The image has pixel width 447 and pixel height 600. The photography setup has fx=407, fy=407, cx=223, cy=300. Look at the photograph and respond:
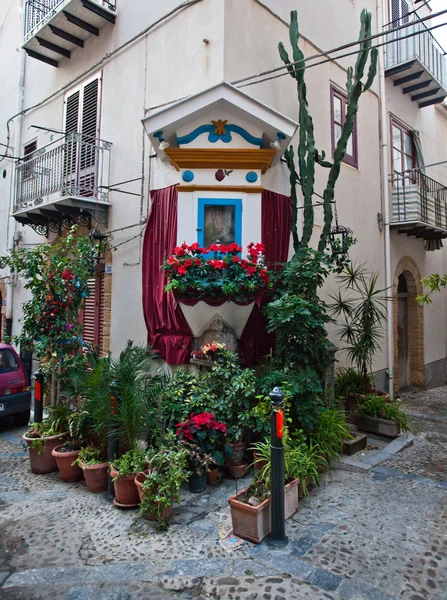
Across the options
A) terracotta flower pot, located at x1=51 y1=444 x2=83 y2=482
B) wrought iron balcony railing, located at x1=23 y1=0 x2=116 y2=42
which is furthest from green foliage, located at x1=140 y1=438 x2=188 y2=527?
wrought iron balcony railing, located at x1=23 y1=0 x2=116 y2=42

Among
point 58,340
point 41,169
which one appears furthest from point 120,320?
point 41,169

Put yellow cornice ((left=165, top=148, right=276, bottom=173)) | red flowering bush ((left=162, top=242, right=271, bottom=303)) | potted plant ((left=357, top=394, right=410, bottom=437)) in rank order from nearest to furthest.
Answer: red flowering bush ((left=162, top=242, right=271, bottom=303)) → yellow cornice ((left=165, top=148, right=276, bottom=173)) → potted plant ((left=357, top=394, right=410, bottom=437))

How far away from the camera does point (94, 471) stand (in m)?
4.74

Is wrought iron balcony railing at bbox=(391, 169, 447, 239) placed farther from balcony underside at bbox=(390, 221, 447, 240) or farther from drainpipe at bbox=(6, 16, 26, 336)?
drainpipe at bbox=(6, 16, 26, 336)

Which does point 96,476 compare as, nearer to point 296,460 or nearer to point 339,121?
point 296,460

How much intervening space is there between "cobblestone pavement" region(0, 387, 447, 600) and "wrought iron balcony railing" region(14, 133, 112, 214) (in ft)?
17.2

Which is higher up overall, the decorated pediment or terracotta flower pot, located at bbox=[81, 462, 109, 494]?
the decorated pediment

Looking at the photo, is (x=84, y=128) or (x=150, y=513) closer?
(x=150, y=513)

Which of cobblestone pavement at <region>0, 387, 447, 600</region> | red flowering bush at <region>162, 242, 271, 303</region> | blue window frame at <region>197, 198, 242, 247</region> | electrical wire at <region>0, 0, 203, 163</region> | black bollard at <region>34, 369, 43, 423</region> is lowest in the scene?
cobblestone pavement at <region>0, 387, 447, 600</region>

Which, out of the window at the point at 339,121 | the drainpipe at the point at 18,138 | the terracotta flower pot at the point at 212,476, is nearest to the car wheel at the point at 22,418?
the drainpipe at the point at 18,138

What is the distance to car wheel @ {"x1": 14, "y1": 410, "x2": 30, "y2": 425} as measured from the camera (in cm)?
765

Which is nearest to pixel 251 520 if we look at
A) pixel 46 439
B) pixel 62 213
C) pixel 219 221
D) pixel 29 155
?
pixel 46 439

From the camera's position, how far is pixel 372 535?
380cm

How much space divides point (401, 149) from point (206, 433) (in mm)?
9499
